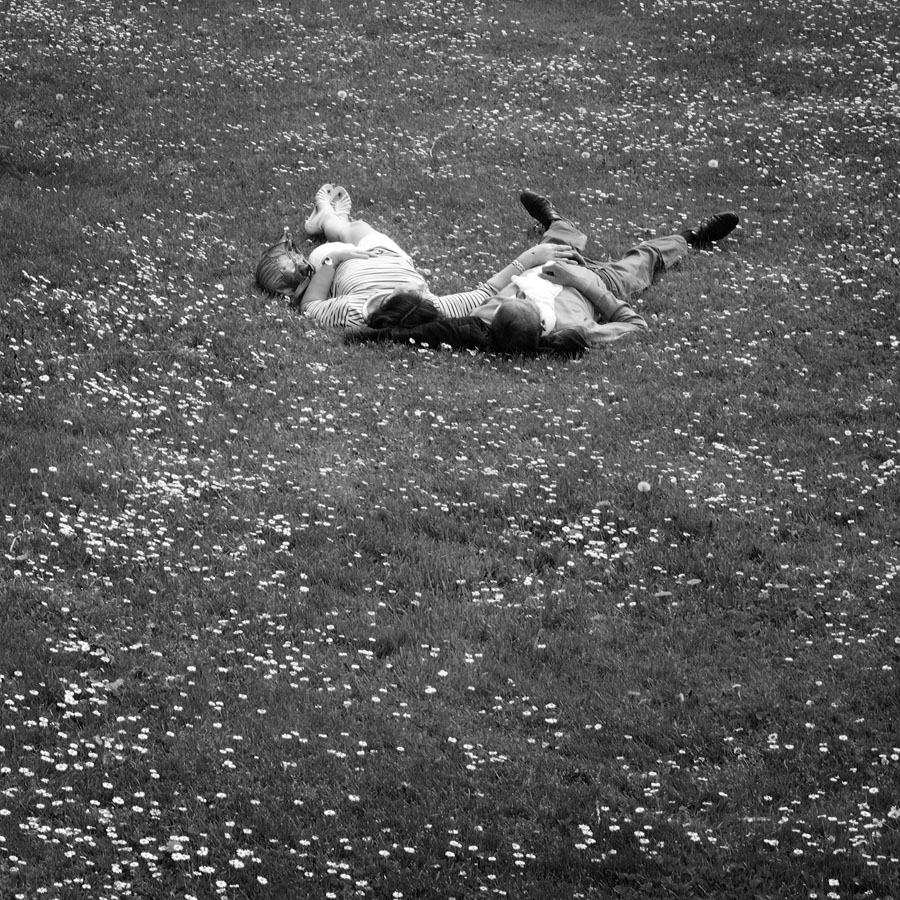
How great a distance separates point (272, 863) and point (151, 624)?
2.01 m

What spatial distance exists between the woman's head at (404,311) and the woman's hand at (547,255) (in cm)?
148

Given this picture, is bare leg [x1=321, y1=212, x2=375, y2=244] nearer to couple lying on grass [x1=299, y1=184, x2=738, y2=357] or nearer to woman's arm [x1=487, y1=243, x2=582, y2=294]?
couple lying on grass [x1=299, y1=184, x2=738, y2=357]

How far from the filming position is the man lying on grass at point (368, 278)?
1141 cm

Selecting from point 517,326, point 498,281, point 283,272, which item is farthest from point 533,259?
point 283,272

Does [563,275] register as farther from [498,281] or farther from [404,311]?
[404,311]

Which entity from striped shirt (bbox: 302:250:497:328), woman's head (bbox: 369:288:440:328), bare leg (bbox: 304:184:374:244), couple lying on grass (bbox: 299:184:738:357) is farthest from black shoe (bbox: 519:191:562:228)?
woman's head (bbox: 369:288:440:328)

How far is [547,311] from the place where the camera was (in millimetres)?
11188

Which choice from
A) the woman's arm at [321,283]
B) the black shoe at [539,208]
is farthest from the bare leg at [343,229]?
the black shoe at [539,208]

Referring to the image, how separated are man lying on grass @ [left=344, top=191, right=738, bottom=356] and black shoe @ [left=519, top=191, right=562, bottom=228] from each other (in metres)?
0.59

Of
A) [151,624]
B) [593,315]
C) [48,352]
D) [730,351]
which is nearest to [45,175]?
[48,352]

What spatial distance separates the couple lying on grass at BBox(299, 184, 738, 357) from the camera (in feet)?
35.8

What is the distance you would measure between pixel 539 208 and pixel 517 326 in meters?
3.29

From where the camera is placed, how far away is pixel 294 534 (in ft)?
25.3

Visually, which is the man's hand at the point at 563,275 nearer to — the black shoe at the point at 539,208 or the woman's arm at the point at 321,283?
the black shoe at the point at 539,208
